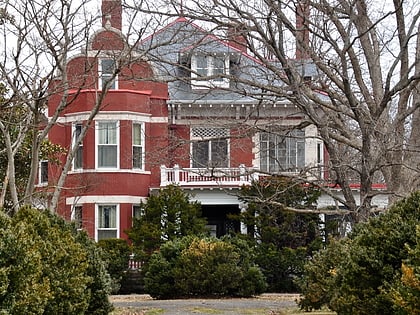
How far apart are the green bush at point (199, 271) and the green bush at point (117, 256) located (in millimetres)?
2831

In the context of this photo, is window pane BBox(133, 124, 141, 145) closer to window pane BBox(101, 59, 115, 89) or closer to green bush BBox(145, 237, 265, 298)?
window pane BBox(101, 59, 115, 89)

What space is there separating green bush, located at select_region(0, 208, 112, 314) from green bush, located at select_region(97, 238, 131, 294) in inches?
519

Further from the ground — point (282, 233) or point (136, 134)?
point (136, 134)

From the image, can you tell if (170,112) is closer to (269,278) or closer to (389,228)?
(269,278)

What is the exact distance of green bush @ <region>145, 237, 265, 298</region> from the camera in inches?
947

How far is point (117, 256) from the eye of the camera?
2794cm

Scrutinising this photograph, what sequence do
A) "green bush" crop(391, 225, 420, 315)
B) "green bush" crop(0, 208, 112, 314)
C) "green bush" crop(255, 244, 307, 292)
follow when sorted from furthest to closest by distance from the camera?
"green bush" crop(255, 244, 307, 292) < "green bush" crop(0, 208, 112, 314) < "green bush" crop(391, 225, 420, 315)

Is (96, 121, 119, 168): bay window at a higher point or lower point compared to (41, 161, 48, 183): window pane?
higher

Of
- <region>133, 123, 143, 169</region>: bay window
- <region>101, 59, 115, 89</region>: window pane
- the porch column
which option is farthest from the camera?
<region>133, 123, 143, 169</region>: bay window

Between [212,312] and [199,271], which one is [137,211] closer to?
[199,271]

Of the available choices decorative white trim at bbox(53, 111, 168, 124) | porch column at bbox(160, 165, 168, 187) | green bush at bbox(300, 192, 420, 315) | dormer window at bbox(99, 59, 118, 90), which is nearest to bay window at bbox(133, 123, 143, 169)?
decorative white trim at bbox(53, 111, 168, 124)

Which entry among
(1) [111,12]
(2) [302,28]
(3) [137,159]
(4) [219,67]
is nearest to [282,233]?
(3) [137,159]

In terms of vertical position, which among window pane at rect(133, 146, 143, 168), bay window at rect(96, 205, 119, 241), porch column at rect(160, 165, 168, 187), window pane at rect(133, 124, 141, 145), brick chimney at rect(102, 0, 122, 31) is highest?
brick chimney at rect(102, 0, 122, 31)

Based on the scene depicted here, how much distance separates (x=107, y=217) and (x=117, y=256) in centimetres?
357
